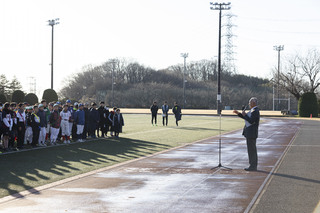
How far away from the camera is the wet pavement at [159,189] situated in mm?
7602

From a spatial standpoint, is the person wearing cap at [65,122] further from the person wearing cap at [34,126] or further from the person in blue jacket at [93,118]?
the person in blue jacket at [93,118]

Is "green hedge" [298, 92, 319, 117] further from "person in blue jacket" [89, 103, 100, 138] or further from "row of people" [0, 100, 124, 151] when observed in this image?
"person in blue jacket" [89, 103, 100, 138]

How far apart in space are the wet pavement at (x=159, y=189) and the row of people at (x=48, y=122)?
495cm

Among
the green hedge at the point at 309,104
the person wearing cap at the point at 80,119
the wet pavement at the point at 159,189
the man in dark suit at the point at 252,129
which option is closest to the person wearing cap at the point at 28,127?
the person wearing cap at the point at 80,119

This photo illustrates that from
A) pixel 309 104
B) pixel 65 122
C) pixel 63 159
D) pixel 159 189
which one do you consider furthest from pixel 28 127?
pixel 309 104

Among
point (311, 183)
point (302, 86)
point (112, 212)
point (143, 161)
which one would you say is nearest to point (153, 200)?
point (112, 212)

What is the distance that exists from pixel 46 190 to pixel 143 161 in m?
4.85

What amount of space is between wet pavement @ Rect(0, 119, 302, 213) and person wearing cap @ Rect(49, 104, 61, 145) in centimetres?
537

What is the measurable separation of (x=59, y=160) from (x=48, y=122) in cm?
464

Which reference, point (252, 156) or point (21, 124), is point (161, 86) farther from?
point (252, 156)

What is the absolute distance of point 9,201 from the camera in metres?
7.97

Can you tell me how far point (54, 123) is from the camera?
17703mm

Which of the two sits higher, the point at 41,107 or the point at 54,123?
the point at 41,107

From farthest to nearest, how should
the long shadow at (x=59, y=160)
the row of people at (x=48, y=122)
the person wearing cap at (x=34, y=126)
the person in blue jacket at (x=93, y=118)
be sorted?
1. the person in blue jacket at (x=93, y=118)
2. the person wearing cap at (x=34, y=126)
3. the row of people at (x=48, y=122)
4. the long shadow at (x=59, y=160)
